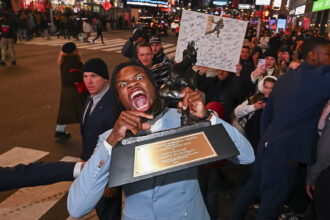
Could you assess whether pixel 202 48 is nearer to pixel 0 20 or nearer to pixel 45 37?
pixel 0 20

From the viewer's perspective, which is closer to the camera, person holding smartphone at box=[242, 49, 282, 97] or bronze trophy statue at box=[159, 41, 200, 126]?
bronze trophy statue at box=[159, 41, 200, 126]

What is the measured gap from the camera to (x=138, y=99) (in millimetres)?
1623

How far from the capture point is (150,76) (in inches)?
69.6

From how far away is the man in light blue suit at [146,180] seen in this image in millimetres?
1349

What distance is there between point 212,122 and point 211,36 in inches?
81.8

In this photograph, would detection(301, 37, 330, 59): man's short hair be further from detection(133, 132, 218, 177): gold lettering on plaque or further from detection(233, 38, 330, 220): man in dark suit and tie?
detection(133, 132, 218, 177): gold lettering on plaque

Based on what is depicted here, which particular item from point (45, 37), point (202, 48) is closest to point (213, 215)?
point (202, 48)

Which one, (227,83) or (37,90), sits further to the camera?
(37,90)

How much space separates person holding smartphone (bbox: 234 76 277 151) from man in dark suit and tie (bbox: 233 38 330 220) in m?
0.67

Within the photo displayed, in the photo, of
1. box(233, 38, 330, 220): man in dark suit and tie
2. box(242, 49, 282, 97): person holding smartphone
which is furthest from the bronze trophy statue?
box(242, 49, 282, 97): person holding smartphone

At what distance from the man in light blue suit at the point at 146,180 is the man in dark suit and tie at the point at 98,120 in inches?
36.2

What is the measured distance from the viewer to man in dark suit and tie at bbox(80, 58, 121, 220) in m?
2.63

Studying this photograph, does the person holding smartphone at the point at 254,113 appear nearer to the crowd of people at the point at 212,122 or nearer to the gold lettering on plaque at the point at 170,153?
the crowd of people at the point at 212,122

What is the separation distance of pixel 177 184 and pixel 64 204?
2.53 m
